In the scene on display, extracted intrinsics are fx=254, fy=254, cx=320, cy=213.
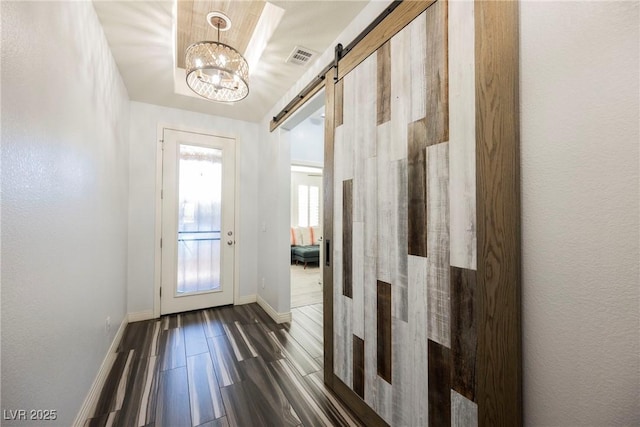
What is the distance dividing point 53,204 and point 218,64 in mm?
1350

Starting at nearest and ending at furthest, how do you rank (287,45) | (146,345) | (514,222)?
(514,222), (287,45), (146,345)

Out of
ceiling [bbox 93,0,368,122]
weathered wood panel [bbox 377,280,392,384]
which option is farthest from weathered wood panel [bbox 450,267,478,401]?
ceiling [bbox 93,0,368,122]

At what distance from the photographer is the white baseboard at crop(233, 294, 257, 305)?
3.59 meters

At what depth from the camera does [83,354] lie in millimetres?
1551

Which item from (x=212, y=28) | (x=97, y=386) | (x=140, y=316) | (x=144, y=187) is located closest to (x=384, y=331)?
(x=97, y=386)

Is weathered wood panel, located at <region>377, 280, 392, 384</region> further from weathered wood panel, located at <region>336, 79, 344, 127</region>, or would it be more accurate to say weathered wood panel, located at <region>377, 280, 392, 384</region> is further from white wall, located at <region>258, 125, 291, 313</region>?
white wall, located at <region>258, 125, 291, 313</region>

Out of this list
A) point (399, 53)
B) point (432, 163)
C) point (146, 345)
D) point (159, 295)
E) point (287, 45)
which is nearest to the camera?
point (432, 163)

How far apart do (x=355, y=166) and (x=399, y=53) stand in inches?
26.0

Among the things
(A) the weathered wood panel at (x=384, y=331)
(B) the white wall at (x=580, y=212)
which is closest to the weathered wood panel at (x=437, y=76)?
(B) the white wall at (x=580, y=212)

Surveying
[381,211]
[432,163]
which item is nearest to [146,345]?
[381,211]

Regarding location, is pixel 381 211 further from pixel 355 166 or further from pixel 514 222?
pixel 514 222

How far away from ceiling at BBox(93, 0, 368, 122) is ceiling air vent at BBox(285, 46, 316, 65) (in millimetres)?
39

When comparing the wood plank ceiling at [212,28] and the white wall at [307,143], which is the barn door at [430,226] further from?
the white wall at [307,143]

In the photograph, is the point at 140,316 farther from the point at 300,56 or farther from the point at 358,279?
the point at 300,56
